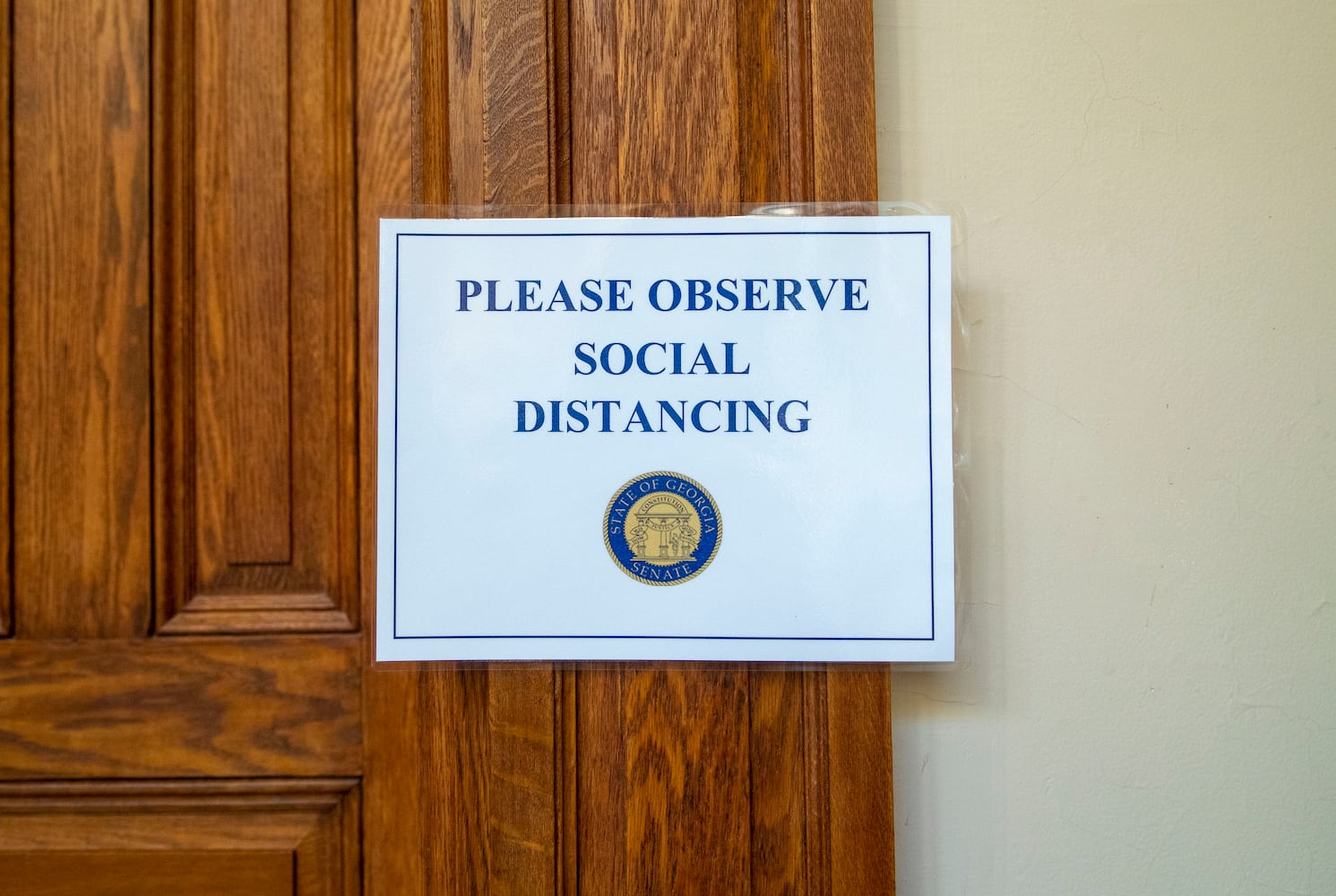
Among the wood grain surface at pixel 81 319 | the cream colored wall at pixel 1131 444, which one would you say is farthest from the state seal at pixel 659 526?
the wood grain surface at pixel 81 319

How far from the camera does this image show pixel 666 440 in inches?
16.8

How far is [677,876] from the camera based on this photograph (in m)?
0.42

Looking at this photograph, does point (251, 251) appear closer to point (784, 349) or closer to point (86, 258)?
point (86, 258)

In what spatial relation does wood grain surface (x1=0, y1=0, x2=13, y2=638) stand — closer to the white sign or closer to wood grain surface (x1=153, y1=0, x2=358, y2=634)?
wood grain surface (x1=153, y1=0, x2=358, y2=634)

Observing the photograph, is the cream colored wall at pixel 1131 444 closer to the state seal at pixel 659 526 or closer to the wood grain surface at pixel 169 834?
the state seal at pixel 659 526

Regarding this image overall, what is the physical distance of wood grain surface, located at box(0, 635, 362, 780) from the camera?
1.42ft

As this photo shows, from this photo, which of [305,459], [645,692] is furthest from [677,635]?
[305,459]

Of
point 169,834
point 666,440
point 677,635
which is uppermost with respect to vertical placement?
point 666,440

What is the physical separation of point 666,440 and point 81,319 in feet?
1.07

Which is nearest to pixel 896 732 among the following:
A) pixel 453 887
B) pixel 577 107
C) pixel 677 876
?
pixel 677 876

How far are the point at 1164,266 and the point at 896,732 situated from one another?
28 centimetres

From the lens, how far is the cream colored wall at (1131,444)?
42 cm

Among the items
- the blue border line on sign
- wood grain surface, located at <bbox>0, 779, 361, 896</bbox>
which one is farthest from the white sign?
wood grain surface, located at <bbox>0, 779, 361, 896</bbox>

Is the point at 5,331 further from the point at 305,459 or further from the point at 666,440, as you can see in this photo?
the point at 666,440
